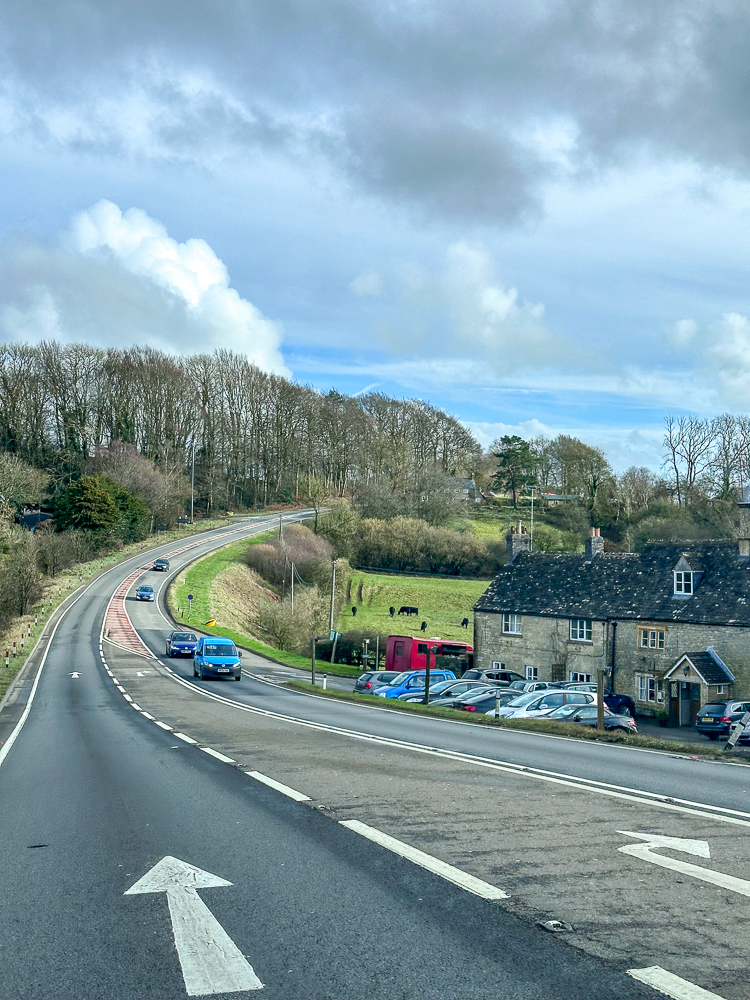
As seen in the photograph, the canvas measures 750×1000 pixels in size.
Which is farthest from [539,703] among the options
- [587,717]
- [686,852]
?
[686,852]

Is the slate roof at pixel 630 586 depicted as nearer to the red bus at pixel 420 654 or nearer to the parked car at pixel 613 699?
the red bus at pixel 420 654

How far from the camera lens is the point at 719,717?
3123 centimetres

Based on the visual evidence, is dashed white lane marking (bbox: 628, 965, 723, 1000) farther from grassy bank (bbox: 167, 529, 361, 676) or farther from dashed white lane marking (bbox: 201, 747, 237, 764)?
grassy bank (bbox: 167, 529, 361, 676)

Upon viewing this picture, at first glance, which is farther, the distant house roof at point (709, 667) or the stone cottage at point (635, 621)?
the stone cottage at point (635, 621)

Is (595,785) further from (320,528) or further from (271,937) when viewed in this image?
(320,528)

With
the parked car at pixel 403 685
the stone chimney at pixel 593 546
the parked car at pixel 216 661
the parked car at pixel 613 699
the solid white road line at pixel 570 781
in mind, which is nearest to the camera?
the solid white road line at pixel 570 781

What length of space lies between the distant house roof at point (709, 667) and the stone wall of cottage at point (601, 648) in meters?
0.28

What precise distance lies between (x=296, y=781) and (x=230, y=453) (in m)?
91.3

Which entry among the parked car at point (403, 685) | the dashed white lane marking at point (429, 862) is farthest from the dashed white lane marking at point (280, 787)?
the parked car at point (403, 685)

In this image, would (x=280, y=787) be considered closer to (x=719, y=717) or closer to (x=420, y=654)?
(x=719, y=717)

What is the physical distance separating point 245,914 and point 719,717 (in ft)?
94.8

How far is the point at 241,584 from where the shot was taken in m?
73.6

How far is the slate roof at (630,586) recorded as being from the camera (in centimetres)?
3981

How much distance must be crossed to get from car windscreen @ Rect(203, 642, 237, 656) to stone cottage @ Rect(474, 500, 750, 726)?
15.0 m
